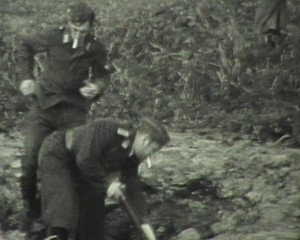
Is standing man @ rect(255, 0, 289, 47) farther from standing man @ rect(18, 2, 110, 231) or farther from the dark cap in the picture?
the dark cap

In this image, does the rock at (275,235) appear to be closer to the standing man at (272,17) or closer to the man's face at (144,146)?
the man's face at (144,146)

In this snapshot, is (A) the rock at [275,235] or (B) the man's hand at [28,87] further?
(A) the rock at [275,235]

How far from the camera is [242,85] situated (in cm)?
1059

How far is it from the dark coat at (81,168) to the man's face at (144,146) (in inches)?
6.8

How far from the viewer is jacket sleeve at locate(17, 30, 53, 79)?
6680 millimetres

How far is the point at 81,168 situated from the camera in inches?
239

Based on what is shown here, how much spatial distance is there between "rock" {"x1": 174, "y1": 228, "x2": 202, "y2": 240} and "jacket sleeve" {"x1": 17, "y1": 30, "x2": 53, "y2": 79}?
1750mm

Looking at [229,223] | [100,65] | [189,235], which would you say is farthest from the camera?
[229,223]

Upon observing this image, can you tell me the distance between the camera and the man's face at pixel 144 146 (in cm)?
586

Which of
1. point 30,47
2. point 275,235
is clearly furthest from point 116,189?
point 275,235

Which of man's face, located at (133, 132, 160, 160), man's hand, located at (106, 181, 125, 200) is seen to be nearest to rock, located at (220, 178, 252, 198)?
man's hand, located at (106, 181, 125, 200)

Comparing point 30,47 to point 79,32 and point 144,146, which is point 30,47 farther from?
point 144,146

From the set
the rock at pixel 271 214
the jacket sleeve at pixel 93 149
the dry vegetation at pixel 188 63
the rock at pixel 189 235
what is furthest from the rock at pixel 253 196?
the jacket sleeve at pixel 93 149

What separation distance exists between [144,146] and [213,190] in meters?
2.63
